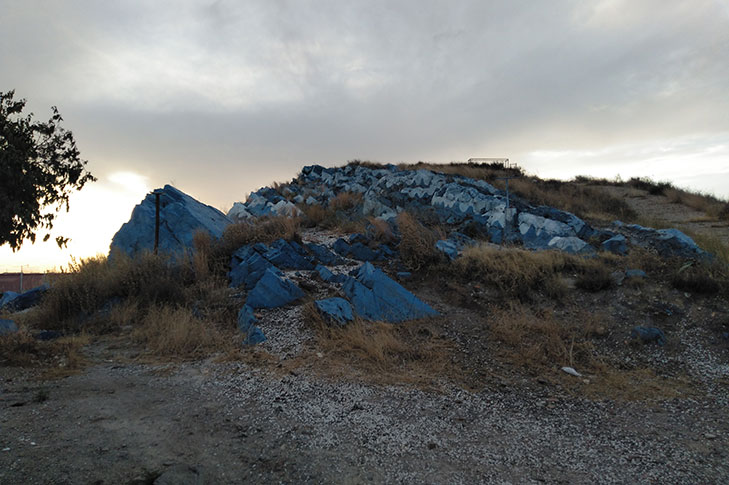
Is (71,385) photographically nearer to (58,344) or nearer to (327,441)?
(58,344)

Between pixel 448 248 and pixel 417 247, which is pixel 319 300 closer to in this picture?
pixel 417 247

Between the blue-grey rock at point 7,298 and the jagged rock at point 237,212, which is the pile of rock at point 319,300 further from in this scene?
the jagged rock at point 237,212

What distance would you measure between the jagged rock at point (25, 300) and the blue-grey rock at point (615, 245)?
11.4 meters

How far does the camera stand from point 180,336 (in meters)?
5.45

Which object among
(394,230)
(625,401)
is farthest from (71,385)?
(394,230)

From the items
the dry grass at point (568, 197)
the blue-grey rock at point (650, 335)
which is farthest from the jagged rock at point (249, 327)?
the dry grass at point (568, 197)

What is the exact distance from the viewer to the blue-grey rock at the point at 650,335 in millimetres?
5470

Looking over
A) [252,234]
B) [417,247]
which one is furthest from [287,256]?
[417,247]

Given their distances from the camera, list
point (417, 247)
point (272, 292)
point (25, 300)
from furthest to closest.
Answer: point (417, 247) < point (25, 300) < point (272, 292)

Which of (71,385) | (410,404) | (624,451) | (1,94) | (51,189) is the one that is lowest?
(624,451)

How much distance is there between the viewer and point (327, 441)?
3301mm

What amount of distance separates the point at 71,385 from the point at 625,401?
19.2 ft

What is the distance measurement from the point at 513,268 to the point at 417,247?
1.96 metres

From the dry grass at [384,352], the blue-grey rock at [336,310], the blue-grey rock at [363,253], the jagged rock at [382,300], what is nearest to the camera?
the dry grass at [384,352]
